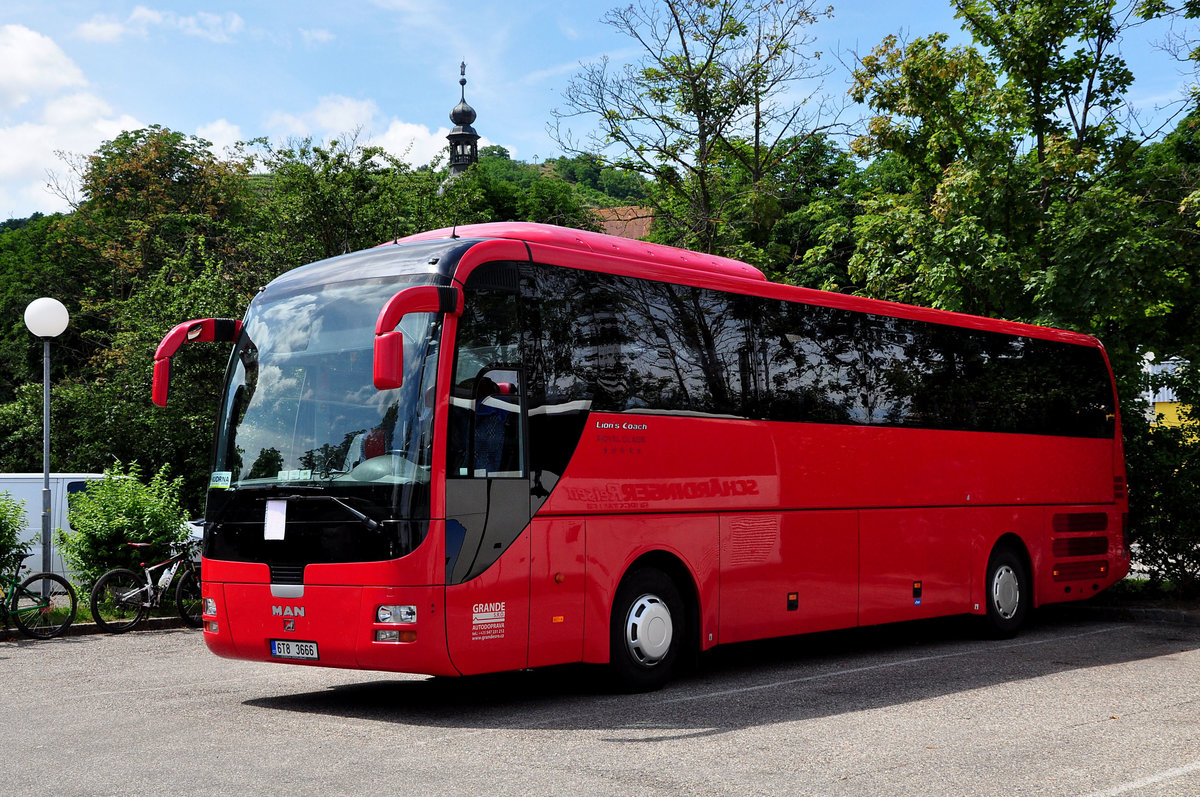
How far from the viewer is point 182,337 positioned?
9.72 meters

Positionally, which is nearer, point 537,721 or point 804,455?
point 537,721

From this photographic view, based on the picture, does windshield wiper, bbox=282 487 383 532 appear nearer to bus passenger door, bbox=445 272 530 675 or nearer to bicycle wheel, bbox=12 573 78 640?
bus passenger door, bbox=445 272 530 675

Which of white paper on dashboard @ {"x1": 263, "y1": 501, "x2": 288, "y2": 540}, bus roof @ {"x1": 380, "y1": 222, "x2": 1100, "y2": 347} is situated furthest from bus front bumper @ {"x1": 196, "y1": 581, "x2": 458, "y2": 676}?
bus roof @ {"x1": 380, "y1": 222, "x2": 1100, "y2": 347}

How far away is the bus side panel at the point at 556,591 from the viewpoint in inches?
346

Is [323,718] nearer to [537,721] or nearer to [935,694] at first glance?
[537,721]

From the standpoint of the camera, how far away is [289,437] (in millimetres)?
8859

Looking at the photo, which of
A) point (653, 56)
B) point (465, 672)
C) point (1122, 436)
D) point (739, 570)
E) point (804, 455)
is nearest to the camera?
point (465, 672)

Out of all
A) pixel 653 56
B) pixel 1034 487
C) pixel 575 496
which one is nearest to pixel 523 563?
pixel 575 496

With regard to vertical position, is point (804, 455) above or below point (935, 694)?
above

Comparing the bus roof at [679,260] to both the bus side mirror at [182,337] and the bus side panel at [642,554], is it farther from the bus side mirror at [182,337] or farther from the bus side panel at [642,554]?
the bus side panel at [642,554]

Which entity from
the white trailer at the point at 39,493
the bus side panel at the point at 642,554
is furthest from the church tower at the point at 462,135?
the bus side panel at the point at 642,554

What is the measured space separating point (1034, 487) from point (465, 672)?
8.86 meters

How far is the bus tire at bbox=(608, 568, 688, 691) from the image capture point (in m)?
9.47

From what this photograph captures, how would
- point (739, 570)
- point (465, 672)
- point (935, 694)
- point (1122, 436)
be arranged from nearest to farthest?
point (465, 672), point (935, 694), point (739, 570), point (1122, 436)
